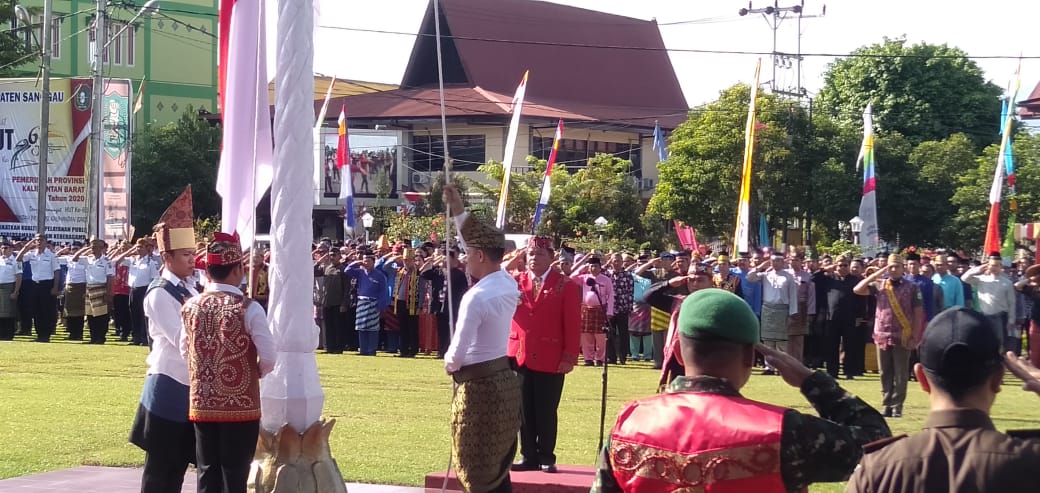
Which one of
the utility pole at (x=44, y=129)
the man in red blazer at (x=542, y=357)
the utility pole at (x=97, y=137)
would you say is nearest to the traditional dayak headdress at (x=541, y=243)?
the man in red blazer at (x=542, y=357)

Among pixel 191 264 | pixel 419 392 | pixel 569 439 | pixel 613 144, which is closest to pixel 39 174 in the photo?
pixel 419 392

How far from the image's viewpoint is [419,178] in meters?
61.2

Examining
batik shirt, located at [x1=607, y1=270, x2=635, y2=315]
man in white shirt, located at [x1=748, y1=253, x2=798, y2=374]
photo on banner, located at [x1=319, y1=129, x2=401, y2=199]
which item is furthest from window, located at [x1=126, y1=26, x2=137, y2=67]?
man in white shirt, located at [x1=748, y1=253, x2=798, y2=374]

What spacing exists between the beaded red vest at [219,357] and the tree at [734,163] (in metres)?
40.3

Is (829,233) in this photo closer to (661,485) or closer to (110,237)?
(110,237)

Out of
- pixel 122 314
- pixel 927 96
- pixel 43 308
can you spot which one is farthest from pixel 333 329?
pixel 927 96

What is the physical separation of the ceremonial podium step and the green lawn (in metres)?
0.64

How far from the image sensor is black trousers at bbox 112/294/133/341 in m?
25.4

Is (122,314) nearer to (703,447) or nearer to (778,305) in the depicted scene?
(778,305)

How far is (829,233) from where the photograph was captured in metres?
51.6

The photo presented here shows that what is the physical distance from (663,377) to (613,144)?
2352 inches

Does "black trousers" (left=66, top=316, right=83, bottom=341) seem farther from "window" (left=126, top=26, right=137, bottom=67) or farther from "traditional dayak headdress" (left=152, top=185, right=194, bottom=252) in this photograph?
"window" (left=126, top=26, right=137, bottom=67)

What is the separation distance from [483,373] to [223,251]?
1645mm

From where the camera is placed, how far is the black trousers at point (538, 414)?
9672 millimetres
